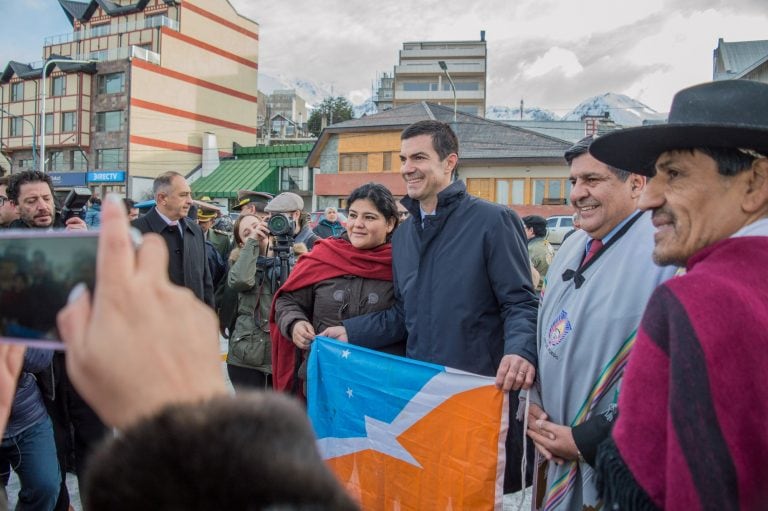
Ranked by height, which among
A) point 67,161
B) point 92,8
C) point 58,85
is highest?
point 92,8

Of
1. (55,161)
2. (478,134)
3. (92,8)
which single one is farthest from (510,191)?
(92,8)

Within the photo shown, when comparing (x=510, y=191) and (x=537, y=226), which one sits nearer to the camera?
(x=537, y=226)

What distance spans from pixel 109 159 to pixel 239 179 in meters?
10.3

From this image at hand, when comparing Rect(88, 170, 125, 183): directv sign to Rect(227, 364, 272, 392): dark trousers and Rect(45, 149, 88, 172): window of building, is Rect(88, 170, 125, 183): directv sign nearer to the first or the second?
Rect(45, 149, 88, 172): window of building

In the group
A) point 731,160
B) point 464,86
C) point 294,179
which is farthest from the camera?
point 464,86

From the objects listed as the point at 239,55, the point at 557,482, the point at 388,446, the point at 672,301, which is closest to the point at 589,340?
the point at 557,482

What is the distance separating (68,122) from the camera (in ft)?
150

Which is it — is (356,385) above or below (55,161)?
below

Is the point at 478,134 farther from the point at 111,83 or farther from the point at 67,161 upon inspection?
the point at 67,161

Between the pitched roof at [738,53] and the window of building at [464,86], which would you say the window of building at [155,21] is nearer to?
the window of building at [464,86]

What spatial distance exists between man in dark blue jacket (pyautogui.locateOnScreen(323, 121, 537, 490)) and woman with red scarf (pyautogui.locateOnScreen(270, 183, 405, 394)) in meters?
0.29

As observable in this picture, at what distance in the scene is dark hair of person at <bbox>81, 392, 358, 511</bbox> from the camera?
0.63 meters

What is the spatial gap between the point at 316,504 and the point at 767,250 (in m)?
1.22

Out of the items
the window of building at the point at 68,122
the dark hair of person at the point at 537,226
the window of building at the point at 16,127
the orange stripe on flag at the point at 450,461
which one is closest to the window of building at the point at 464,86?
the window of building at the point at 68,122
